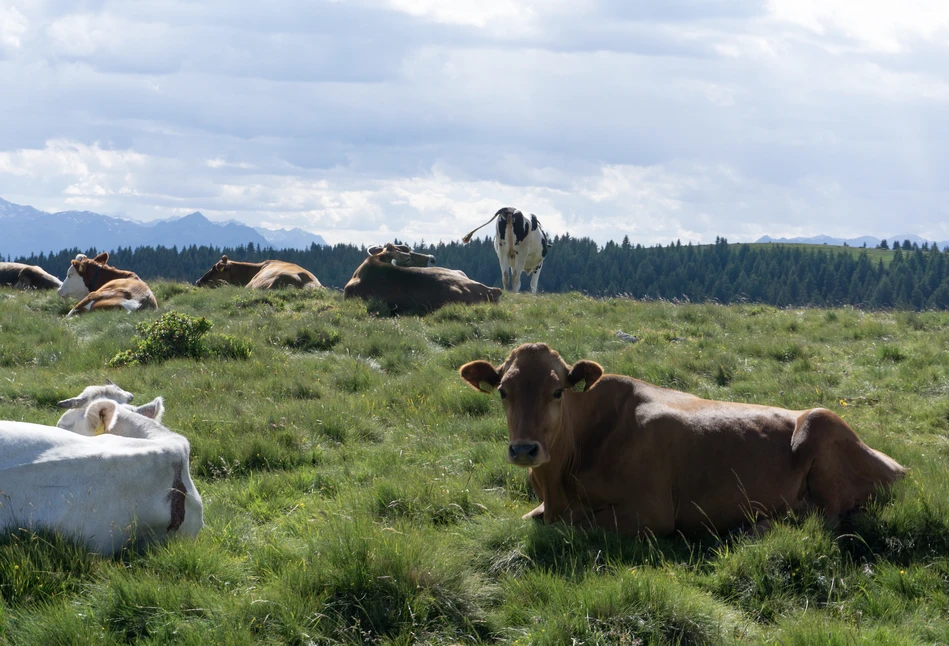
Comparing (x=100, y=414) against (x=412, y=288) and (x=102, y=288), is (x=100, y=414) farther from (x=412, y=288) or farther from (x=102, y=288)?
(x=102, y=288)

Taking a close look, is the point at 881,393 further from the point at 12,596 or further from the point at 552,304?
the point at 12,596

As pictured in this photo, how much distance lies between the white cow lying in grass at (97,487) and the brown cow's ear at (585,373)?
2.93 metres

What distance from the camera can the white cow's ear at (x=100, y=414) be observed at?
6516mm

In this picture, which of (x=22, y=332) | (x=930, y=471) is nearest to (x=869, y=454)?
(x=930, y=471)

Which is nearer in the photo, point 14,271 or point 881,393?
point 881,393

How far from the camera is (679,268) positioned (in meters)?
152

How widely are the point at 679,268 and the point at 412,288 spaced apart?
139 meters

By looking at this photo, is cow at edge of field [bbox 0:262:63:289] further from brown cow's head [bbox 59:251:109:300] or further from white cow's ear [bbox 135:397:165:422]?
white cow's ear [bbox 135:397:165:422]

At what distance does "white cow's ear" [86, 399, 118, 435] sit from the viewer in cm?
652

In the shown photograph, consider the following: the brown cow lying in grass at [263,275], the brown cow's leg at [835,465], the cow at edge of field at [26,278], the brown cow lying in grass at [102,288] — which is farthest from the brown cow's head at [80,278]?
the brown cow's leg at [835,465]

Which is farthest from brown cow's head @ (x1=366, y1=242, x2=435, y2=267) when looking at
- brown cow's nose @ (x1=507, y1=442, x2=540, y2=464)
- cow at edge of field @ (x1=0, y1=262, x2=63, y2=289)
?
brown cow's nose @ (x1=507, y1=442, x2=540, y2=464)

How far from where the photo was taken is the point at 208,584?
498cm

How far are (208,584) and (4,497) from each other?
1.31 metres

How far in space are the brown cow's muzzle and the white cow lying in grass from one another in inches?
88.2
